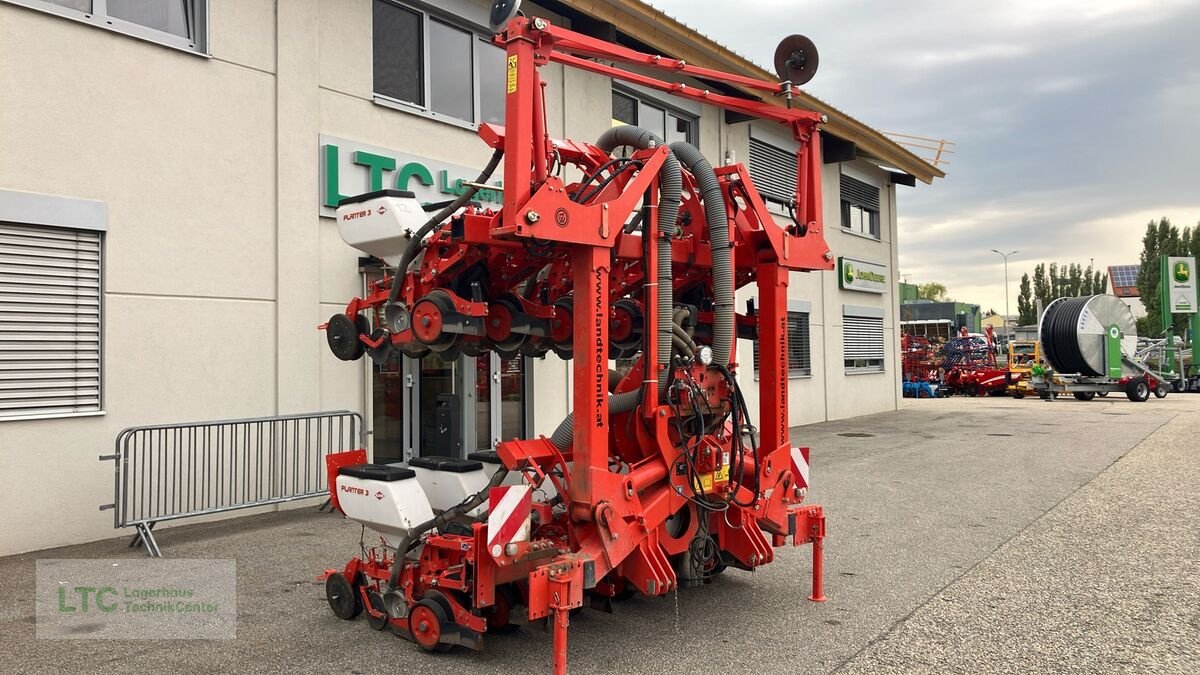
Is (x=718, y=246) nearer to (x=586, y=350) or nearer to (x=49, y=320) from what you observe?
(x=586, y=350)

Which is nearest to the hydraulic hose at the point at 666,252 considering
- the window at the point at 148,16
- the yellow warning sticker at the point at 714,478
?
the yellow warning sticker at the point at 714,478

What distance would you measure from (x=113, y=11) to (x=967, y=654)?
8.45m

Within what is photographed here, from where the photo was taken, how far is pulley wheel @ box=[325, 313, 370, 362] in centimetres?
534

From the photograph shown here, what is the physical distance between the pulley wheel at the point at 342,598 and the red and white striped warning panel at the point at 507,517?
134cm

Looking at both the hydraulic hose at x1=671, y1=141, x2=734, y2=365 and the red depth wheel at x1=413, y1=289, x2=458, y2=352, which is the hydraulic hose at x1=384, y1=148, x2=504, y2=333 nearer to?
the red depth wheel at x1=413, y1=289, x2=458, y2=352

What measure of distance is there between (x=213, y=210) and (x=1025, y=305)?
77.8 metres

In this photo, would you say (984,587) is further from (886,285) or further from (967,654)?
(886,285)

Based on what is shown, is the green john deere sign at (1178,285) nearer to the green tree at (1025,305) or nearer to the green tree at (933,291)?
the green tree at (1025,305)

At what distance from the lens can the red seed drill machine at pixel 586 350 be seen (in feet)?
14.4

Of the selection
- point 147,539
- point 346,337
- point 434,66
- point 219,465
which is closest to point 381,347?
point 346,337

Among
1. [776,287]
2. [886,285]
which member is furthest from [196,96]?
[886,285]

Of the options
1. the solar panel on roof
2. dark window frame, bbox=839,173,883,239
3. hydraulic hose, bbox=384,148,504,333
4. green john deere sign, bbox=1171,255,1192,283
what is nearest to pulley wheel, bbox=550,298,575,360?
hydraulic hose, bbox=384,148,504,333

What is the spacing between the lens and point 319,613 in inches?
207

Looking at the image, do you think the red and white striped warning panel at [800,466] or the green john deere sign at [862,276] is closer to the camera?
the red and white striped warning panel at [800,466]
